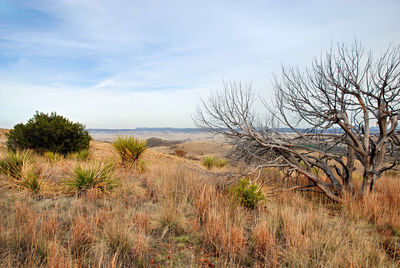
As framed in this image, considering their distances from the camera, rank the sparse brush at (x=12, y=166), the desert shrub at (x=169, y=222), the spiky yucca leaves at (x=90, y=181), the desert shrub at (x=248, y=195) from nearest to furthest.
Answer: the desert shrub at (x=169, y=222) < the desert shrub at (x=248, y=195) < the spiky yucca leaves at (x=90, y=181) < the sparse brush at (x=12, y=166)

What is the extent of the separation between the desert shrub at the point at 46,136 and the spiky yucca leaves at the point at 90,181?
8.79m

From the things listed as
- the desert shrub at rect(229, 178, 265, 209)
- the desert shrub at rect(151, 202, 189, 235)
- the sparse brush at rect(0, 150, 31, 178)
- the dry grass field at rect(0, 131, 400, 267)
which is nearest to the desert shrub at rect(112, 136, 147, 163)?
the sparse brush at rect(0, 150, 31, 178)

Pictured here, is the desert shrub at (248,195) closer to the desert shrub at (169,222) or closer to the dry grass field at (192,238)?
the dry grass field at (192,238)

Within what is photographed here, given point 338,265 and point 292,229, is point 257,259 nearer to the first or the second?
point 292,229

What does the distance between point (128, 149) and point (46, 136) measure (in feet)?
21.6

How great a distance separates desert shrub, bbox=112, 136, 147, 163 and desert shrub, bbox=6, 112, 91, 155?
18.1 ft

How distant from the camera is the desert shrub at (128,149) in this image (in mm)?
10656

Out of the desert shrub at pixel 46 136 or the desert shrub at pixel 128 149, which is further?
the desert shrub at pixel 46 136

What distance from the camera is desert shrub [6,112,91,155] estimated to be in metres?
13.5

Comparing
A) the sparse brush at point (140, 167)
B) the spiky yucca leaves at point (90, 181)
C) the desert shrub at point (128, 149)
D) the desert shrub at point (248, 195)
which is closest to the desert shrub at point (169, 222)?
the desert shrub at point (248, 195)

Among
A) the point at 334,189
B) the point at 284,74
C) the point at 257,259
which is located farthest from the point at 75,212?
the point at 334,189

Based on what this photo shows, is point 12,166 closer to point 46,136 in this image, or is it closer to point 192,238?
point 192,238

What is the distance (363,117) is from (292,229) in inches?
167

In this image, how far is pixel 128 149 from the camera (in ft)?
34.9
